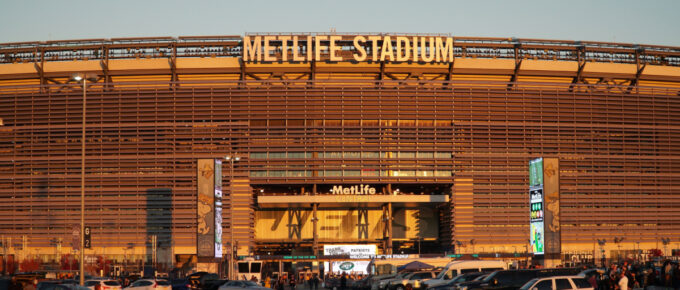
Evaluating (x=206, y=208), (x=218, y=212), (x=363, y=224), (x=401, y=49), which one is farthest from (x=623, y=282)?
(x=363, y=224)

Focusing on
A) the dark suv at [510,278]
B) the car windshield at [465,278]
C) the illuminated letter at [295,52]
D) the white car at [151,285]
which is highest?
the illuminated letter at [295,52]

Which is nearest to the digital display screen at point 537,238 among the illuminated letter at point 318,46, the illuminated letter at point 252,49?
the illuminated letter at point 318,46

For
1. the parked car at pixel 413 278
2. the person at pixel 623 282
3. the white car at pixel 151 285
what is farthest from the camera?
the parked car at pixel 413 278

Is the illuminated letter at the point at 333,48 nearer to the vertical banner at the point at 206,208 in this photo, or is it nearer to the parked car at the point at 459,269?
the vertical banner at the point at 206,208

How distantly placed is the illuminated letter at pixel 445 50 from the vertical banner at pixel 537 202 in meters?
29.6

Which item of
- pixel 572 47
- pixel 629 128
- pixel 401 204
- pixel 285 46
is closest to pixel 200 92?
pixel 285 46

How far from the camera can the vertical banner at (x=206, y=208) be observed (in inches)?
3748

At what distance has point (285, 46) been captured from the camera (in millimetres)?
110438

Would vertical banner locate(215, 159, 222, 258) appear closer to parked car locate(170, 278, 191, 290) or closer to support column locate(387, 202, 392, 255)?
parked car locate(170, 278, 191, 290)

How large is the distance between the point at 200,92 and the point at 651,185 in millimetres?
58172

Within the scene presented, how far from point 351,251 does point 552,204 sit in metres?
30.1

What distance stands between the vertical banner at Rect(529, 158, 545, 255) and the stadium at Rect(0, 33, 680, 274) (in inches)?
1055

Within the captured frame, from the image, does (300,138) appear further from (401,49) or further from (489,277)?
(489,277)

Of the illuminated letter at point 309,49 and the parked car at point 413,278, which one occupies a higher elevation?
the illuminated letter at point 309,49
